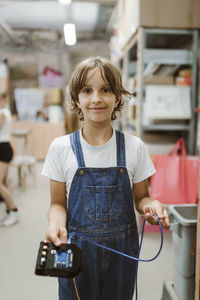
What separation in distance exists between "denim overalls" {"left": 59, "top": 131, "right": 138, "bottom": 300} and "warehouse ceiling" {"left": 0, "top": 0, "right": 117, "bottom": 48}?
3.68m

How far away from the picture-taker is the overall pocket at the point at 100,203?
988mm

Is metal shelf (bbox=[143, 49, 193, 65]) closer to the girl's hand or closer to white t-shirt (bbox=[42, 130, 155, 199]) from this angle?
white t-shirt (bbox=[42, 130, 155, 199])

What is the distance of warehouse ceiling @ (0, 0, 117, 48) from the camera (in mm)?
5180

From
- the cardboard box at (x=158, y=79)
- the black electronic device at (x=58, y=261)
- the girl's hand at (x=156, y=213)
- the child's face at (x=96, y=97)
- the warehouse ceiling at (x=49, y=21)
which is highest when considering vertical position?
the warehouse ceiling at (x=49, y=21)

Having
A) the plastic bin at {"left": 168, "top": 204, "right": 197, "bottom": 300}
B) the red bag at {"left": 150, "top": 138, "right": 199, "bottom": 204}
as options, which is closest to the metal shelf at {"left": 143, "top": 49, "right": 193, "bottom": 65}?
the red bag at {"left": 150, "top": 138, "right": 199, "bottom": 204}

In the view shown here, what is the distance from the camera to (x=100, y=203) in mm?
990

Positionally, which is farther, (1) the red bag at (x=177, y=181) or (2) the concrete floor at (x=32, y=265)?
(1) the red bag at (x=177, y=181)

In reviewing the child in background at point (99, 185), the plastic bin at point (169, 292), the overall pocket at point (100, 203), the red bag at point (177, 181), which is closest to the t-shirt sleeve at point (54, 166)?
the child in background at point (99, 185)

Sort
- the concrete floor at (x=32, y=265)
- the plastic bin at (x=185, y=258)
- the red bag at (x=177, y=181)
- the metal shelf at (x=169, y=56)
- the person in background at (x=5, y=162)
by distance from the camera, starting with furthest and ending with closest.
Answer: the person in background at (x=5, y=162) < the metal shelf at (x=169, y=56) < the red bag at (x=177, y=181) < the concrete floor at (x=32, y=265) < the plastic bin at (x=185, y=258)

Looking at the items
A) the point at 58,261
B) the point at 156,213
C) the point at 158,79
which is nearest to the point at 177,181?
the point at 158,79

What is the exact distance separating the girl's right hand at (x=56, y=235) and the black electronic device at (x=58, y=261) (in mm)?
17

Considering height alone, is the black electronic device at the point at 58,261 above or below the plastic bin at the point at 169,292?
above

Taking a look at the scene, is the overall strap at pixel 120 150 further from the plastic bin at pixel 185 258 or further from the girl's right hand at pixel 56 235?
the plastic bin at pixel 185 258

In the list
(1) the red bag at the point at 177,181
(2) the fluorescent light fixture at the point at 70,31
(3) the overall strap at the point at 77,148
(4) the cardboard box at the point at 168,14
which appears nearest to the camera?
(3) the overall strap at the point at 77,148
